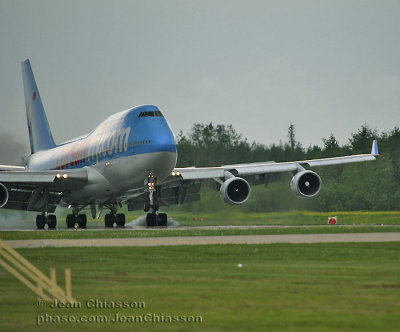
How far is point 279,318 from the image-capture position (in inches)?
435

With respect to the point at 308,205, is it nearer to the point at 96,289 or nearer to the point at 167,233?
the point at 167,233

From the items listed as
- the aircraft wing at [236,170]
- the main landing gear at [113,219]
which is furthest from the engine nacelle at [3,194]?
the aircraft wing at [236,170]

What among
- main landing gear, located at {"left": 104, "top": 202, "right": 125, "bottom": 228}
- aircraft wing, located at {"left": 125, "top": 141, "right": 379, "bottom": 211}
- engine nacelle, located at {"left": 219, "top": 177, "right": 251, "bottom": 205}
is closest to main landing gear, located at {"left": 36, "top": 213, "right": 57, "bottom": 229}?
main landing gear, located at {"left": 104, "top": 202, "right": 125, "bottom": 228}

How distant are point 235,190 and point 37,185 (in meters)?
11.1

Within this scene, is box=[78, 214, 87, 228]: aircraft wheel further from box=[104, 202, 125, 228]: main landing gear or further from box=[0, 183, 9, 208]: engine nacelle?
box=[0, 183, 9, 208]: engine nacelle

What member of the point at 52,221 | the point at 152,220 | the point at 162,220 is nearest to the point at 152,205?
the point at 152,220

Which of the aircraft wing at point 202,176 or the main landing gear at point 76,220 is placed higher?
the aircraft wing at point 202,176

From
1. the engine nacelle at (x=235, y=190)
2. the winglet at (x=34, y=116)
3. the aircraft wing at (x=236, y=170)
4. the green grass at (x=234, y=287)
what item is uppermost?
the winglet at (x=34, y=116)

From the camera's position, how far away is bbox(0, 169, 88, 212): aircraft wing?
45344 mm

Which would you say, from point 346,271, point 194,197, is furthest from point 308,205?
point 346,271

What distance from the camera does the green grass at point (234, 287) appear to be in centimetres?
1080

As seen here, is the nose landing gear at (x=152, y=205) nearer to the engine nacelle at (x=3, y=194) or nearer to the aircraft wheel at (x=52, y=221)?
the engine nacelle at (x=3, y=194)

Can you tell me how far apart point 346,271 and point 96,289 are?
5536 millimetres

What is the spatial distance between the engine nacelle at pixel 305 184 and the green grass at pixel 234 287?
22.0m
